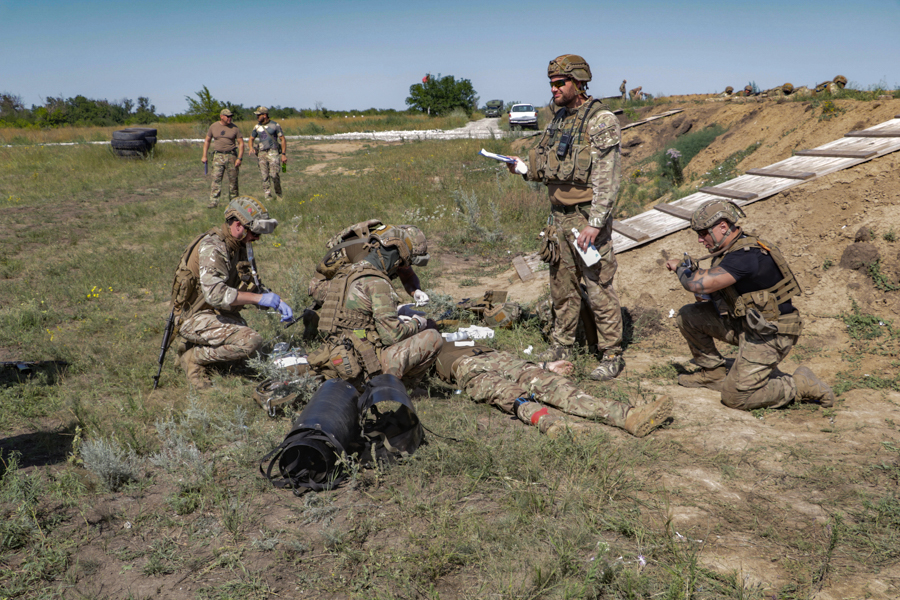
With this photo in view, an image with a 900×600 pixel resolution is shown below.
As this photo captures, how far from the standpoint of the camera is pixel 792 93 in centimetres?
1474

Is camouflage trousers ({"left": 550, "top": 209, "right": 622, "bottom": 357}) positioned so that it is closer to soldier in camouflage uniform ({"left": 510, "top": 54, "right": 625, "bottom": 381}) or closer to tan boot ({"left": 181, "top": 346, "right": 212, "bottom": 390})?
soldier in camouflage uniform ({"left": 510, "top": 54, "right": 625, "bottom": 381})

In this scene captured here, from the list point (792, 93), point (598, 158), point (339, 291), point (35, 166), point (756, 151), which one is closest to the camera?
point (339, 291)

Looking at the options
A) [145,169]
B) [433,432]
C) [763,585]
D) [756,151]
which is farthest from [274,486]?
[145,169]

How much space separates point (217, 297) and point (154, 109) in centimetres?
5488

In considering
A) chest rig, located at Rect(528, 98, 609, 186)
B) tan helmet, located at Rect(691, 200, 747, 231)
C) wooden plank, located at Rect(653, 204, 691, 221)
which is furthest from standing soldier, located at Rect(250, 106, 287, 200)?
tan helmet, located at Rect(691, 200, 747, 231)

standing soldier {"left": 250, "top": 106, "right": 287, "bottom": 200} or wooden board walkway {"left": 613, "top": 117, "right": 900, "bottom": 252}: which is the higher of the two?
standing soldier {"left": 250, "top": 106, "right": 287, "bottom": 200}

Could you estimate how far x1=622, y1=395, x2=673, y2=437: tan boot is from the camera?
380cm

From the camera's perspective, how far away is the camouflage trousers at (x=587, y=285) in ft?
16.1

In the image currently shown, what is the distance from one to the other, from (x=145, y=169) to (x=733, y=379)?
704 inches

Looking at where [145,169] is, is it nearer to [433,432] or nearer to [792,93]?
[433,432]

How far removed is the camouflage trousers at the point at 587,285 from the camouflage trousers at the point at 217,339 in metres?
2.91

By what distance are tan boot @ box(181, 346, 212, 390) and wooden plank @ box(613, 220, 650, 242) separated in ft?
17.0

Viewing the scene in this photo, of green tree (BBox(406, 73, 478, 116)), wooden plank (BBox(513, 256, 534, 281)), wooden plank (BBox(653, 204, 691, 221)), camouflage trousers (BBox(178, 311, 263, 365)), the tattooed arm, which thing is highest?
green tree (BBox(406, 73, 478, 116))

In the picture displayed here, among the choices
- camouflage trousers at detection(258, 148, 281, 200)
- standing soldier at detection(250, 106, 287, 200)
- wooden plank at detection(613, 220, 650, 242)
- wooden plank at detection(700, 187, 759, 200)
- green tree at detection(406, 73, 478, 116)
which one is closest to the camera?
wooden plank at detection(700, 187, 759, 200)
